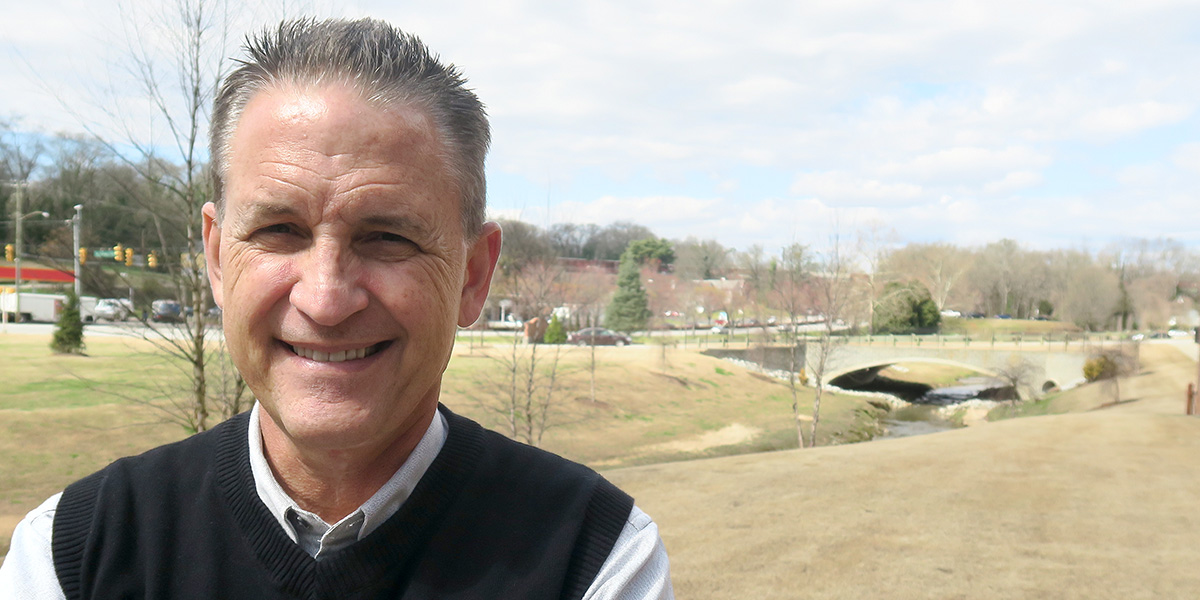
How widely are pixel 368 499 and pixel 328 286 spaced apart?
41 cm

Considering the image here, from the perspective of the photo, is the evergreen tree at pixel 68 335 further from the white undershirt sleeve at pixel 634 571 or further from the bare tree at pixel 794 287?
the white undershirt sleeve at pixel 634 571

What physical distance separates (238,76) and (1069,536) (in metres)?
9.82

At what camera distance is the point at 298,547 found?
1.36m

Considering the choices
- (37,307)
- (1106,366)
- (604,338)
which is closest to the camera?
(1106,366)

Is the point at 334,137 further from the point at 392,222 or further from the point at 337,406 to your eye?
the point at 337,406

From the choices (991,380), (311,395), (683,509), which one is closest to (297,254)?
(311,395)

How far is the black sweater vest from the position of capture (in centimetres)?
132

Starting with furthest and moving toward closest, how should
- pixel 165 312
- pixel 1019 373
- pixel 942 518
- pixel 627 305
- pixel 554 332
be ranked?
pixel 627 305 < pixel 554 332 < pixel 1019 373 < pixel 165 312 < pixel 942 518

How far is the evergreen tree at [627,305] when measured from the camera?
47812mm

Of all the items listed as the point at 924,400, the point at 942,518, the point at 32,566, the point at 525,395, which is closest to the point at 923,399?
the point at 924,400

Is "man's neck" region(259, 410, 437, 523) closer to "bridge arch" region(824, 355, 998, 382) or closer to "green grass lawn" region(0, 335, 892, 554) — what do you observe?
"green grass lawn" region(0, 335, 892, 554)

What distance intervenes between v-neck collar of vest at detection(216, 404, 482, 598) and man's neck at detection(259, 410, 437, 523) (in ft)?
0.20

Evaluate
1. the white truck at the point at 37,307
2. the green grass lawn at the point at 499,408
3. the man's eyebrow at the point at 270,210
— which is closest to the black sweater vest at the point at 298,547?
the man's eyebrow at the point at 270,210

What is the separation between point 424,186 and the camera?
4.37ft
